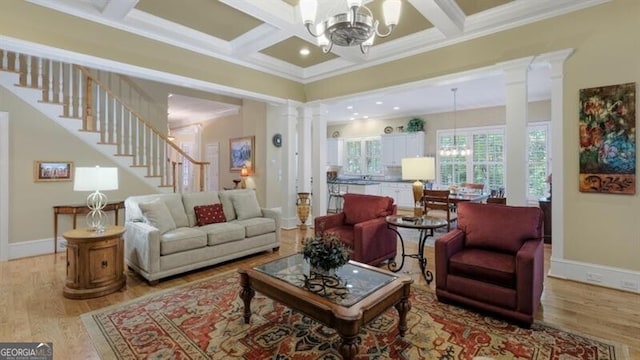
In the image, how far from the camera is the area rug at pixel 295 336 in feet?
7.11

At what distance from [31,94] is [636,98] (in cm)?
744

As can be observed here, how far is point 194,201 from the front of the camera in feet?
14.3

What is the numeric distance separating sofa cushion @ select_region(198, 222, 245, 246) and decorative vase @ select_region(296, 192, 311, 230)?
2.17 meters

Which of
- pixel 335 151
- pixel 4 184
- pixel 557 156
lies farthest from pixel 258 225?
pixel 335 151

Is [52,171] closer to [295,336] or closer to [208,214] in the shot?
[208,214]

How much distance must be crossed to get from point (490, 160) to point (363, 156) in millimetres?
3800

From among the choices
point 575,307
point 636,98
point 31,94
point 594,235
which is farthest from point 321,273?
point 31,94

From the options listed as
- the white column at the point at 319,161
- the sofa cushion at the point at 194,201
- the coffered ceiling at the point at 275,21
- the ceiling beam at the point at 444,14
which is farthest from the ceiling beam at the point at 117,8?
the white column at the point at 319,161

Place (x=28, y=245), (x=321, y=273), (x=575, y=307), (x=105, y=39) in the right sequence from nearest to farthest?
(x=321, y=273)
(x=575, y=307)
(x=105, y=39)
(x=28, y=245)

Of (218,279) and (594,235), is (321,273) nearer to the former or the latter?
(218,279)

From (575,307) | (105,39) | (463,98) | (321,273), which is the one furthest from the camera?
(463,98)

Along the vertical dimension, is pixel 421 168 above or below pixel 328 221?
above

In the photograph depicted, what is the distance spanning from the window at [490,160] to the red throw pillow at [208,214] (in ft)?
21.4

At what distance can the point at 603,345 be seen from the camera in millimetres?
2262
